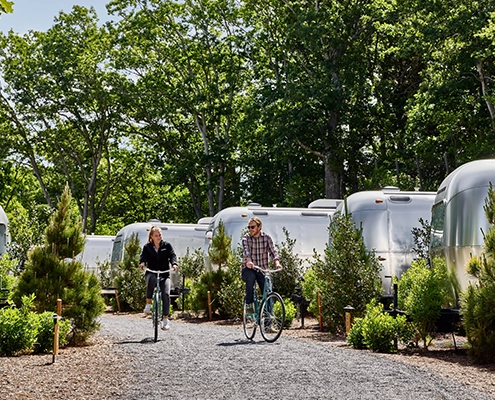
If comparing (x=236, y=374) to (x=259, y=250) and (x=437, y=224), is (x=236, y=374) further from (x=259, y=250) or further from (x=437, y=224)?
(x=437, y=224)

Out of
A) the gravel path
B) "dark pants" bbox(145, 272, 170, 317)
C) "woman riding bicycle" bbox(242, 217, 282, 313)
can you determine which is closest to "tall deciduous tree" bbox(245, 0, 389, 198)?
"woman riding bicycle" bbox(242, 217, 282, 313)

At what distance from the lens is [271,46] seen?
34125mm

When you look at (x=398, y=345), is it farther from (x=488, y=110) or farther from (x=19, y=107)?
(x=19, y=107)

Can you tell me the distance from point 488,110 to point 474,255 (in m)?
17.3

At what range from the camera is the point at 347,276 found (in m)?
13.4

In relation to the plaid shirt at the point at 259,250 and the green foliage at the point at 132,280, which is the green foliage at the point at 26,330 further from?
the green foliage at the point at 132,280

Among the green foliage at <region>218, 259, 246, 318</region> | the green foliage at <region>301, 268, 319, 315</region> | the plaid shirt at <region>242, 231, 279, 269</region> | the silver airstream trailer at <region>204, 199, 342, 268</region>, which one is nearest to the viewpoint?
the plaid shirt at <region>242, 231, 279, 269</region>

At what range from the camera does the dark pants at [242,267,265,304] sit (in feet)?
39.0

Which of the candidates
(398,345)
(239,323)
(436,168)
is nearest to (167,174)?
(436,168)

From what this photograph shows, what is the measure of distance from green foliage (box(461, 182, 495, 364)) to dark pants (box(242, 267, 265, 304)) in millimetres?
3117

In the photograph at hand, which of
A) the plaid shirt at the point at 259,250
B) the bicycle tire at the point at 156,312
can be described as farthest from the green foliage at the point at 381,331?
the bicycle tire at the point at 156,312

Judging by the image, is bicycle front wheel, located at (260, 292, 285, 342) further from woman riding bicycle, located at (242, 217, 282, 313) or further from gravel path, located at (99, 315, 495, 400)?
woman riding bicycle, located at (242, 217, 282, 313)

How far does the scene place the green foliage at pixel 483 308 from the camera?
9.45 m

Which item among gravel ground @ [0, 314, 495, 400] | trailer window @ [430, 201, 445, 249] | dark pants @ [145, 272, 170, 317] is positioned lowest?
gravel ground @ [0, 314, 495, 400]
